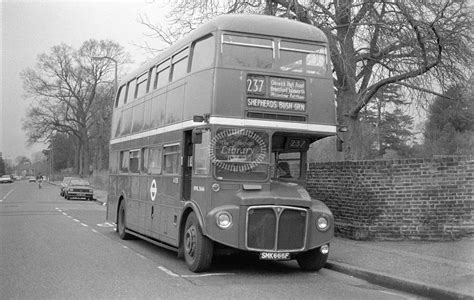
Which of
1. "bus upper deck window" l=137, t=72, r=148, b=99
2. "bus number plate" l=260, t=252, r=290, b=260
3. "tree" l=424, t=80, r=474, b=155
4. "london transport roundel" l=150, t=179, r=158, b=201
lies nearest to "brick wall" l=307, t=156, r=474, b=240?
"bus number plate" l=260, t=252, r=290, b=260

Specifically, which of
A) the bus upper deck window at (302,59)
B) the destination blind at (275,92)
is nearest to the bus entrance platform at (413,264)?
the destination blind at (275,92)

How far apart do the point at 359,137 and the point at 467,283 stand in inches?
407

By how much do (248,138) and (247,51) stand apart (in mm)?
1535

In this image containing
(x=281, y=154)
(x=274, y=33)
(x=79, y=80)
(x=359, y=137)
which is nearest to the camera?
(x=274, y=33)

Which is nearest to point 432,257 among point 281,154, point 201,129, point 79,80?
point 281,154

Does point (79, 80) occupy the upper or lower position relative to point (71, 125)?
upper

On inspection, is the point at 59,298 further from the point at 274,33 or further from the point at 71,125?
the point at 71,125

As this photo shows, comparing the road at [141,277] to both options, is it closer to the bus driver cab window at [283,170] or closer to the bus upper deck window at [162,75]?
the bus driver cab window at [283,170]

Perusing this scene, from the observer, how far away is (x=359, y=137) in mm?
17984

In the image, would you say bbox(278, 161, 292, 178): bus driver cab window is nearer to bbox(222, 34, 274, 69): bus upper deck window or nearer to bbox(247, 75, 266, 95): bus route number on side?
bbox(247, 75, 266, 95): bus route number on side

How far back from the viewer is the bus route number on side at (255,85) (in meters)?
9.48

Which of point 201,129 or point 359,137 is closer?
point 201,129

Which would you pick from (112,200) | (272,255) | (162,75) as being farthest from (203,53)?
(112,200)

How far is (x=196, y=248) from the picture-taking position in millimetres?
9359
